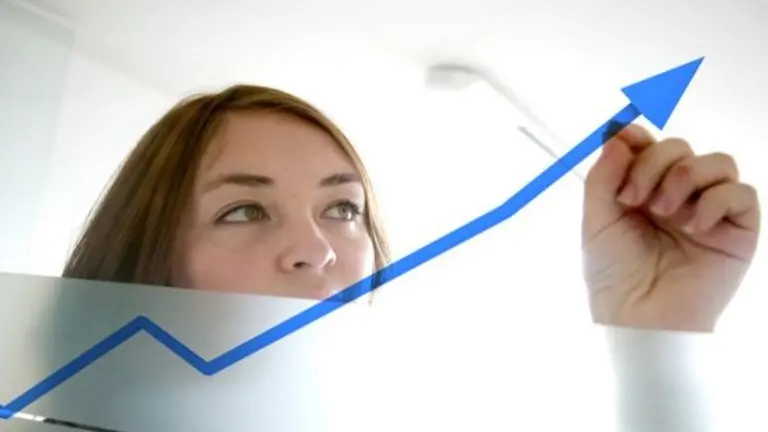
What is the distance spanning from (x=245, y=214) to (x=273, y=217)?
25 mm

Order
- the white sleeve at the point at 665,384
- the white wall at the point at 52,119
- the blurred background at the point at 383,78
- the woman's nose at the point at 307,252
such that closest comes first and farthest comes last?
the white sleeve at the point at 665,384, the woman's nose at the point at 307,252, the blurred background at the point at 383,78, the white wall at the point at 52,119

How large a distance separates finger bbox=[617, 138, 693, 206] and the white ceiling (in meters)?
0.27

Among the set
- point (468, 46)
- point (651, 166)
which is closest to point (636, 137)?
point (651, 166)

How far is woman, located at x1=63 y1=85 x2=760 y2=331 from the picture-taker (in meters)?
0.45

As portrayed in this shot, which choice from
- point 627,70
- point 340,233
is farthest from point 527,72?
point 340,233

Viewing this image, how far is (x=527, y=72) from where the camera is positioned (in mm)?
926

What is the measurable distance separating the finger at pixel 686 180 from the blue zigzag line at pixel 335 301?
0.04 metres

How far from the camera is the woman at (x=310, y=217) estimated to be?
0.45 meters

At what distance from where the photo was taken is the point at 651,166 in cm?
44

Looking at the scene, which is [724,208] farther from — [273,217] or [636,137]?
[273,217]

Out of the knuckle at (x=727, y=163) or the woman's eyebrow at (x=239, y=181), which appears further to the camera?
the woman's eyebrow at (x=239, y=181)

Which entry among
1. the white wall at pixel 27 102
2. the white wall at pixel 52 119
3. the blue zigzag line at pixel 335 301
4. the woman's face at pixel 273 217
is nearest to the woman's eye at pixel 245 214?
the woman's face at pixel 273 217

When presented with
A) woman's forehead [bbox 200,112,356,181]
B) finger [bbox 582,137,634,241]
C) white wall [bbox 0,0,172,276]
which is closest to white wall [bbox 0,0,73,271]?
white wall [bbox 0,0,172,276]

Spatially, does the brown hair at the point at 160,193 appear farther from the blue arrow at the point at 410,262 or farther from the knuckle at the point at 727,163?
the knuckle at the point at 727,163
